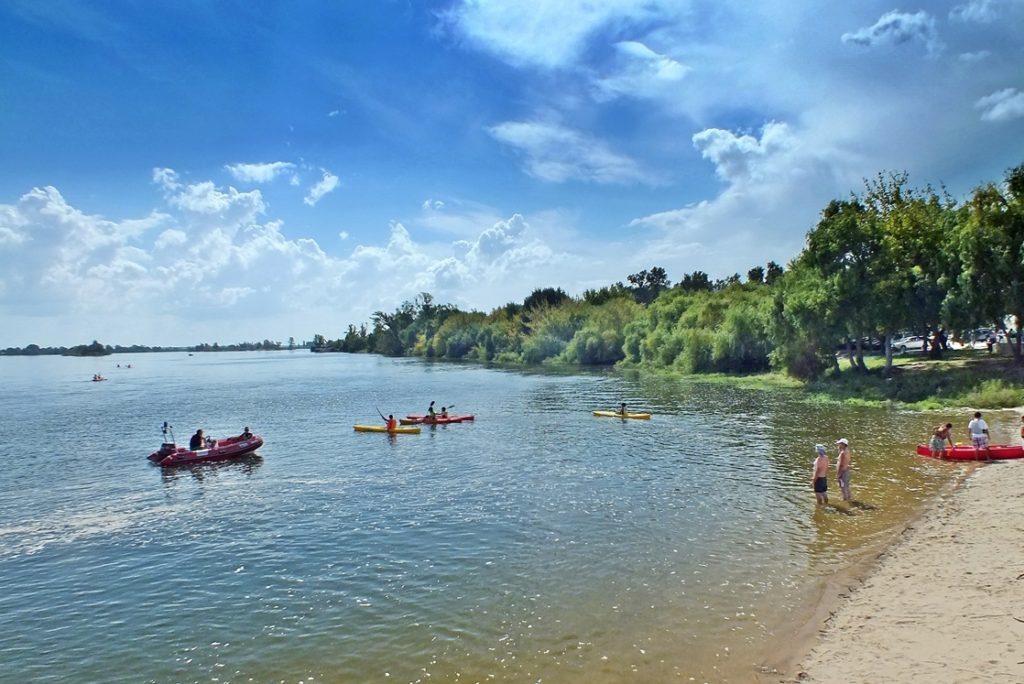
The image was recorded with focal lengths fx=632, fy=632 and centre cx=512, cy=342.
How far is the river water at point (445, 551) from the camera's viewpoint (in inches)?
566

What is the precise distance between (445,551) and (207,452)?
24.7 meters

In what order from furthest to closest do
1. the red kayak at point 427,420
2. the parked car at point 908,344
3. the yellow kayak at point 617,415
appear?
the parked car at point 908,344, the red kayak at point 427,420, the yellow kayak at point 617,415

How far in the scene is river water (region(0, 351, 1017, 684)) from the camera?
1438cm

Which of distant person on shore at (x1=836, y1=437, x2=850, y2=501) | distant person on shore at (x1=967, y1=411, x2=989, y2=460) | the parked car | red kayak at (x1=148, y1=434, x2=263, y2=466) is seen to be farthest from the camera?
the parked car

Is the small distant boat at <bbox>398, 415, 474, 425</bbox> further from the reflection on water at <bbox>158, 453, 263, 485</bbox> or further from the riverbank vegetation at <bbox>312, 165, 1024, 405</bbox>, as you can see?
the riverbank vegetation at <bbox>312, 165, 1024, 405</bbox>

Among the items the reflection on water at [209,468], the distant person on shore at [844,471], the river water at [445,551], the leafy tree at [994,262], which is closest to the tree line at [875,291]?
the leafy tree at [994,262]

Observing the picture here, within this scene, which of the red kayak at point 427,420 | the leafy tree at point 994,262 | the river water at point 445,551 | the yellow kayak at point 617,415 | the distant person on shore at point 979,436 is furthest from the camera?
the red kayak at point 427,420

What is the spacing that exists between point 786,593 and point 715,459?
1794cm

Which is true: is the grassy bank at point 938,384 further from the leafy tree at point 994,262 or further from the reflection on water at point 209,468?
the reflection on water at point 209,468

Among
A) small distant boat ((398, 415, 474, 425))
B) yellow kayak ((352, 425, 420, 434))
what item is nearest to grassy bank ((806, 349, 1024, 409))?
small distant boat ((398, 415, 474, 425))

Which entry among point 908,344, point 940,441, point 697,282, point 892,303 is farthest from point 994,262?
point 697,282

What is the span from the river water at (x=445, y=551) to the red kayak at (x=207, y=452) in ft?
3.11

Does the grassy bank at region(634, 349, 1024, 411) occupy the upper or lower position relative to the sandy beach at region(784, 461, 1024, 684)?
upper

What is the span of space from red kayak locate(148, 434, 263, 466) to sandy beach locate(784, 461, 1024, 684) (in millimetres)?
34907
